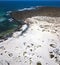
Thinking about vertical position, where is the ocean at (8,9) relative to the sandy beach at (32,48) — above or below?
below

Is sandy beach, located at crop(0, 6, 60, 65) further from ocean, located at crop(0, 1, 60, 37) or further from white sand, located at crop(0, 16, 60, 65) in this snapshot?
ocean, located at crop(0, 1, 60, 37)

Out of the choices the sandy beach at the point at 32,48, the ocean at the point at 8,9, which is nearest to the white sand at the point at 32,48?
the sandy beach at the point at 32,48

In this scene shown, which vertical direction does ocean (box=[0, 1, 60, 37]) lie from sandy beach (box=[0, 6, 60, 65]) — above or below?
below

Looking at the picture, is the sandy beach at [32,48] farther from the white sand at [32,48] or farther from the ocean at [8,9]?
the ocean at [8,9]

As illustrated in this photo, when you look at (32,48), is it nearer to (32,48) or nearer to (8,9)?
(32,48)

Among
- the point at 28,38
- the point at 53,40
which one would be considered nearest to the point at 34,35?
the point at 28,38

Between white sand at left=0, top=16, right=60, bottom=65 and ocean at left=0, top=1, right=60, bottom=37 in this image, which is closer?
white sand at left=0, top=16, right=60, bottom=65

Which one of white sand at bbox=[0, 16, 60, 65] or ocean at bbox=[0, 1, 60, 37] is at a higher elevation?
white sand at bbox=[0, 16, 60, 65]

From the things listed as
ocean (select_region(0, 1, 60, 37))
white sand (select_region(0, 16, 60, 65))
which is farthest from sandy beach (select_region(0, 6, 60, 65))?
ocean (select_region(0, 1, 60, 37))

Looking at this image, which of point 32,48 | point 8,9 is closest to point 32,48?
point 32,48

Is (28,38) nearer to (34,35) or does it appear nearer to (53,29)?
(34,35)
